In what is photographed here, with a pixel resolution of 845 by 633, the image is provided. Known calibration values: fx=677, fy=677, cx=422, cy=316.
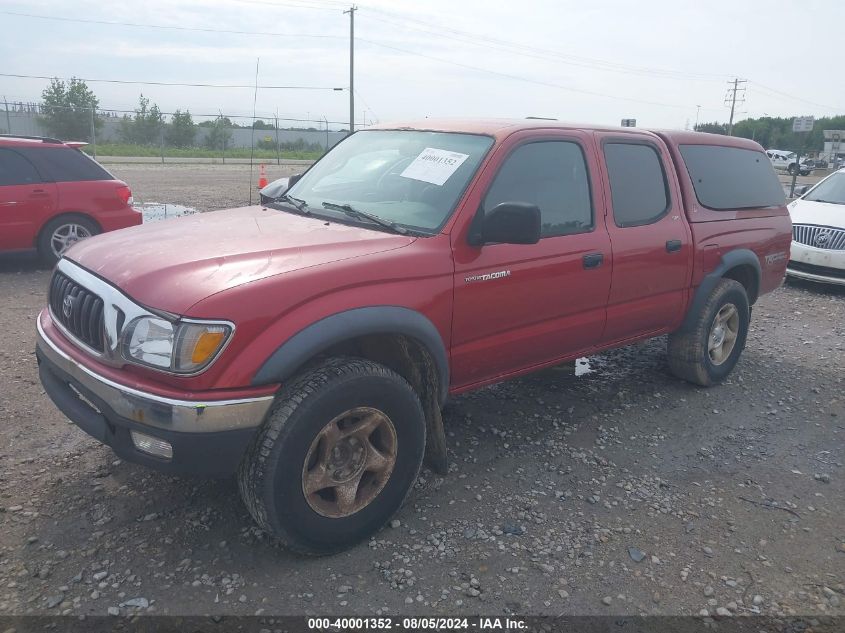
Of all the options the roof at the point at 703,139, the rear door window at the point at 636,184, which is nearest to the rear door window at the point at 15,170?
the rear door window at the point at 636,184

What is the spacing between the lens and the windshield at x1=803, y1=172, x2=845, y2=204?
31.8ft

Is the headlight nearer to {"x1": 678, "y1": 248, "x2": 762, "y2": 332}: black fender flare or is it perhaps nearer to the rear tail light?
{"x1": 678, "y1": 248, "x2": 762, "y2": 332}: black fender flare

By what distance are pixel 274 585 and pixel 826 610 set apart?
7.65ft

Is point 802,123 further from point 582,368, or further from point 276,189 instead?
point 276,189

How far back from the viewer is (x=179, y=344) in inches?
101

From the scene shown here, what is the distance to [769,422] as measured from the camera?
4750mm

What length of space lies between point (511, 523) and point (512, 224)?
4.83 ft

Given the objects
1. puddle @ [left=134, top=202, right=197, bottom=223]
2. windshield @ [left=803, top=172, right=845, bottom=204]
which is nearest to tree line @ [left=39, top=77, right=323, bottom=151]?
puddle @ [left=134, top=202, right=197, bottom=223]

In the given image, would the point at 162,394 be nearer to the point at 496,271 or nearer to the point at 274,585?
the point at 274,585

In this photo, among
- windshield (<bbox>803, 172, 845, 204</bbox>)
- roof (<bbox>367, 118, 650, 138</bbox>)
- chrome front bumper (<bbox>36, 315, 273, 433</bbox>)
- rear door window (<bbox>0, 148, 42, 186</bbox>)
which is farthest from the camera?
windshield (<bbox>803, 172, 845, 204</bbox>)

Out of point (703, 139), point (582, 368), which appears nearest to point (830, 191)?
point (703, 139)

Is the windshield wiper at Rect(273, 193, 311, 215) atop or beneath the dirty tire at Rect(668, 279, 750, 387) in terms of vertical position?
atop

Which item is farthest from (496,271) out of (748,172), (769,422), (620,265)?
(748,172)

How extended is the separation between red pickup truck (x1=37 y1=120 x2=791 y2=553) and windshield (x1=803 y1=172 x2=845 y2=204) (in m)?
6.18
